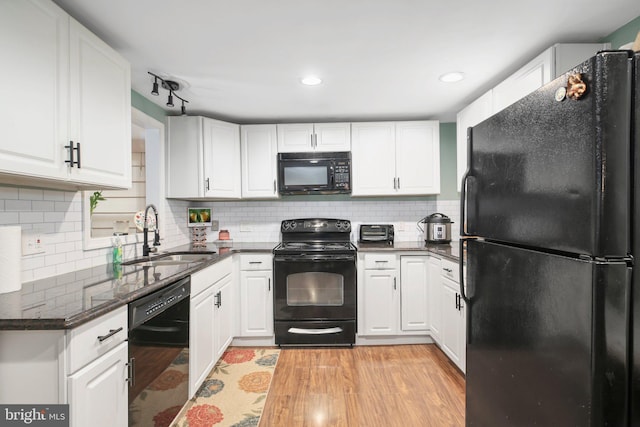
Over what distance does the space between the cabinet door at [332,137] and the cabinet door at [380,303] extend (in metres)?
1.32

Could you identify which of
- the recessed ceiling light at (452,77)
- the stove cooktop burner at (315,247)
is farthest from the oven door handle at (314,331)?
the recessed ceiling light at (452,77)

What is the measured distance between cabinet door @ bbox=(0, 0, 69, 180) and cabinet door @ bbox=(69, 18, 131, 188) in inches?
2.1

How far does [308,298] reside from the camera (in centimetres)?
293

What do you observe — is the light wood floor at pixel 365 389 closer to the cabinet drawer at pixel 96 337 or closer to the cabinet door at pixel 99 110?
the cabinet drawer at pixel 96 337

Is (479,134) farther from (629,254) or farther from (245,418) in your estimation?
(245,418)

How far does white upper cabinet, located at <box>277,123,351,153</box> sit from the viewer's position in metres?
3.25

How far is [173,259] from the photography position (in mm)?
2629

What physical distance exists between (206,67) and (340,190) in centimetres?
166

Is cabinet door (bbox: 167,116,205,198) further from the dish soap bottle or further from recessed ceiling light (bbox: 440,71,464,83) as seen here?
recessed ceiling light (bbox: 440,71,464,83)

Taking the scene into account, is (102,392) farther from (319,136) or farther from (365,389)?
(319,136)

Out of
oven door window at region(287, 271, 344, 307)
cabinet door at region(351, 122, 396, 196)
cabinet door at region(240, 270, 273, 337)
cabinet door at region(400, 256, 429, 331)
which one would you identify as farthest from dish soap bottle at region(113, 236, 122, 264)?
cabinet door at region(400, 256, 429, 331)

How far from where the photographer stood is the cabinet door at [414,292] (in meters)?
2.96

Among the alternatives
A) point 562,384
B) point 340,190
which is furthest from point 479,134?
point 340,190

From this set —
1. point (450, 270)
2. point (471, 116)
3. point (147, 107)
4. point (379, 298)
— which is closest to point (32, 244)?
point (147, 107)
